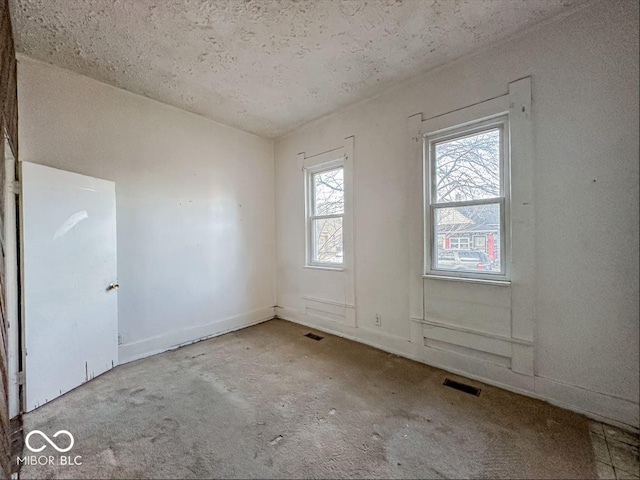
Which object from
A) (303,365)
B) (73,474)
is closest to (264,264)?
(303,365)

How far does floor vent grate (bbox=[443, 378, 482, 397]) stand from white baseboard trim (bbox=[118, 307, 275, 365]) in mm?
2632

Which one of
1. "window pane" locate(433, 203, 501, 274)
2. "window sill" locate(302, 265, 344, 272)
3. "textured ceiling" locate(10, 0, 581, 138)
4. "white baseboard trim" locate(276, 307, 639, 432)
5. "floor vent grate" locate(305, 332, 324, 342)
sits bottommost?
"floor vent grate" locate(305, 332, 324, 342)

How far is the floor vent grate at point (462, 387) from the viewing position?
222 centimetres

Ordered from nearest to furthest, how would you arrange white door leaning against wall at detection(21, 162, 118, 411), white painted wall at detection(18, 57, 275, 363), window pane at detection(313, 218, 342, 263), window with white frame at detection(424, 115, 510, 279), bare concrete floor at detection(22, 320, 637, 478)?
bare concrete floor at detection(22, 320, 637, 478)
white door leaning against wall at detection(21, 162, 118, 411)
window with white frame at detection(424, 115, 510, 279)
white painted wall at detection(18, 57, 275, 363)
window pane at detection(313, 218, 342, 263)

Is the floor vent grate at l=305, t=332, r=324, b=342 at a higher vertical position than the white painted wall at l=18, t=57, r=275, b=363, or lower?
lower

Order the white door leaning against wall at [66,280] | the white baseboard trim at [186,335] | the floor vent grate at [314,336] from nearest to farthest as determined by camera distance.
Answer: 1. the white door leaning against wall at [66,280]
2. the white baseboard trim at [186,335]
3. the floor vent grate at [314,336]

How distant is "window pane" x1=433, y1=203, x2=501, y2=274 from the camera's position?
7.79ft

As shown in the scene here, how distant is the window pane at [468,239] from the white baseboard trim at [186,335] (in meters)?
2.62

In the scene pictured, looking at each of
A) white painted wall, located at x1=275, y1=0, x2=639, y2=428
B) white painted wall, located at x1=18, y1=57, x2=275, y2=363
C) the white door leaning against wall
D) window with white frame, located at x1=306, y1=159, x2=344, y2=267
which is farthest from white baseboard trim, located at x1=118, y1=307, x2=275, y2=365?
white painted wall, located at x1=275, y1=0, x2=639, y2=428

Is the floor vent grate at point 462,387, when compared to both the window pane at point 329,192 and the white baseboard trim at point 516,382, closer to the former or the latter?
the white baseboard trim at point 516,382

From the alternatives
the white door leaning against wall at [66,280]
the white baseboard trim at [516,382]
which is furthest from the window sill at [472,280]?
the white door leaning against wall at [66,280]

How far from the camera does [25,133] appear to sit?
2.32 m

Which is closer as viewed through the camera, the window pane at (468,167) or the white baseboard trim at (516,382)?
the white baseboard trim at (516,382)

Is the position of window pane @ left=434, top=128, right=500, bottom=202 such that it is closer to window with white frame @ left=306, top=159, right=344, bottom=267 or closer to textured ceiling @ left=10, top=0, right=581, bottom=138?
textured ceiling @ left=10, top=0, right=581, bottom=138
